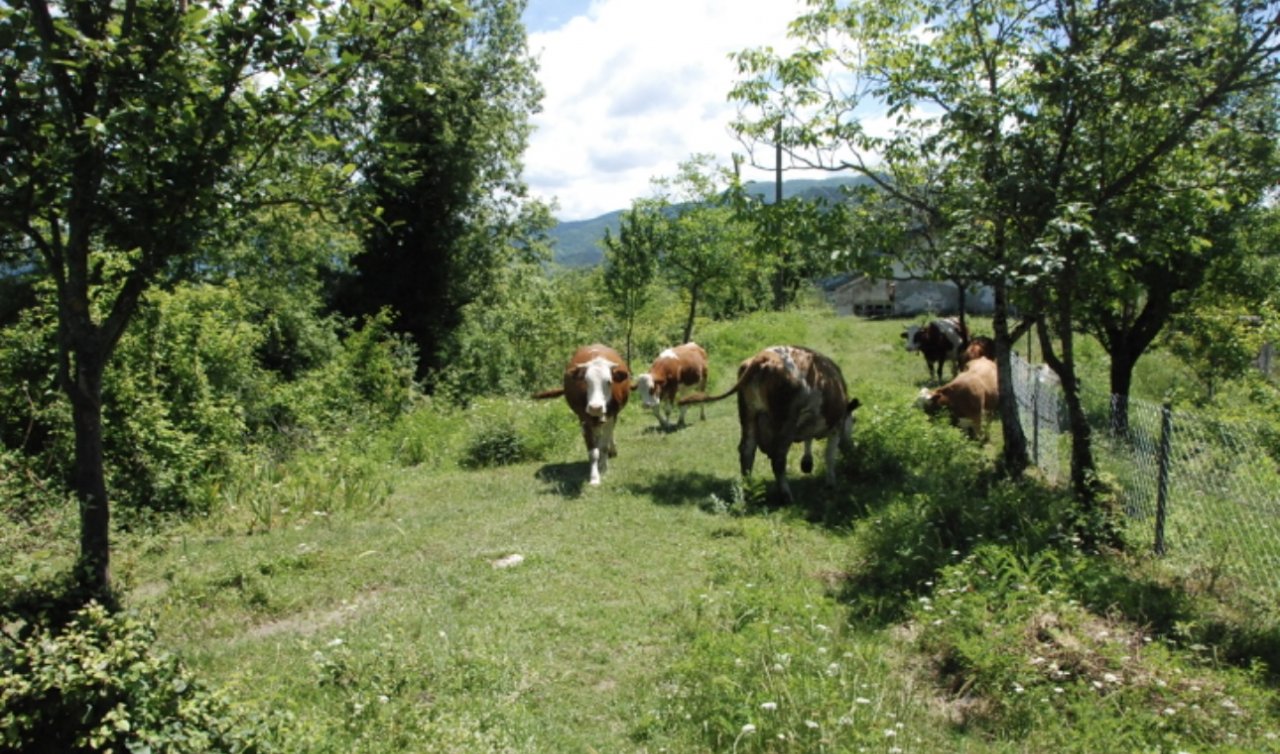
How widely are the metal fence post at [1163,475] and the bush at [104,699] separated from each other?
274 inches

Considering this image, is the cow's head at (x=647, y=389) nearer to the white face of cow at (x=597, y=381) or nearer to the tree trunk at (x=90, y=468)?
the white face of cow at (x=597, y=381)

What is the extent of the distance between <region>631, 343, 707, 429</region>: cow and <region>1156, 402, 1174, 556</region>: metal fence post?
26.6 feet

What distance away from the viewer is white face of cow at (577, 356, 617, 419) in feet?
36.4

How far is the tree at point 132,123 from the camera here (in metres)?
3.63

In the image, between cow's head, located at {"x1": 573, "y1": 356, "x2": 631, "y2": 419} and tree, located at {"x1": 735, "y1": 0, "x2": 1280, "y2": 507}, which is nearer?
tree, located at {"x1": 735, "y1": 0, "x2": 1280, "y2": 507}

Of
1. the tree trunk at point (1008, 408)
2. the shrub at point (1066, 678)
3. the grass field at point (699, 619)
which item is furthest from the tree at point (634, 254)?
the shrub at point (1066, 678)

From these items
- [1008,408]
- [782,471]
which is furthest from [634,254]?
[1008,408]

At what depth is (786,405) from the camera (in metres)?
9.78

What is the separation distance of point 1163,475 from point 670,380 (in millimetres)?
9188

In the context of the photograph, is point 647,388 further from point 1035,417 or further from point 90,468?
point 90,468

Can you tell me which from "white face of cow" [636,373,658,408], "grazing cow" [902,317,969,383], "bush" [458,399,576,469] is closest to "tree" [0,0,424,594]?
"bush" [458,399,576,469]

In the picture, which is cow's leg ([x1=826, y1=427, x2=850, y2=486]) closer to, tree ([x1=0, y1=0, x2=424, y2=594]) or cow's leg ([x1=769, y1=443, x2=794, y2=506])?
cow's leg ([x1=769, y1=443, x2=794, y2=506])

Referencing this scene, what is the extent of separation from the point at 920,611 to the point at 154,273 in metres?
5.34

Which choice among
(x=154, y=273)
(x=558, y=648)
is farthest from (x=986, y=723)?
(x=154, y=273)
